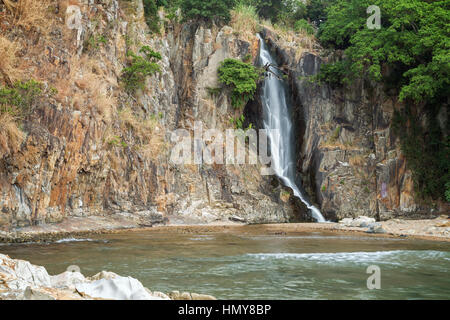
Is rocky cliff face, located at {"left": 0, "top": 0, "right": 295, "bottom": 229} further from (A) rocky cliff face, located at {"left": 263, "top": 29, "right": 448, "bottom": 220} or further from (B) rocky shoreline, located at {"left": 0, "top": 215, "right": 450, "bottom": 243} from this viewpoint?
(A) rocky cliff face, located at {"left": 263, "top": 29, "right": 448, "bottom": 220}

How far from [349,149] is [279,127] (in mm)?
4782

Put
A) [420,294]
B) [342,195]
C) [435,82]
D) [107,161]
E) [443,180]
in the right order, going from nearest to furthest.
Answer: [420,294] < [107,161] < [435,82] < [443,180] < [342,195]

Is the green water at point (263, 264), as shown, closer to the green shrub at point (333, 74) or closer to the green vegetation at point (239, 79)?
the green vegetation at point (239, 79)

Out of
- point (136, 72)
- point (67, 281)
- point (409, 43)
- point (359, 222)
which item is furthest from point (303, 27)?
point (67, 281)

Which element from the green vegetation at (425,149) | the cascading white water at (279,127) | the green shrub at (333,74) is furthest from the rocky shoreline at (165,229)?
the green shrub at (333,74)

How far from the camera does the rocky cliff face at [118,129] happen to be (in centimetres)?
1430

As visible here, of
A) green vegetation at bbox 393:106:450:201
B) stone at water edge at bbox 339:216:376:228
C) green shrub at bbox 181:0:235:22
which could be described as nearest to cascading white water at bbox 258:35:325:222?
stone at water edge at bbox 339:216:376:228

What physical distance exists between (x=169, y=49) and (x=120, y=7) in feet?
16.2

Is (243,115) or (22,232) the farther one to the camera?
(243,115)

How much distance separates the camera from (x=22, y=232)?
12.4m
